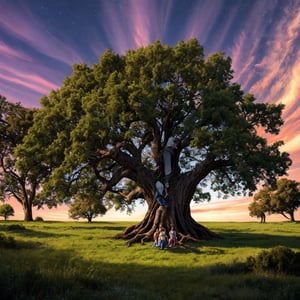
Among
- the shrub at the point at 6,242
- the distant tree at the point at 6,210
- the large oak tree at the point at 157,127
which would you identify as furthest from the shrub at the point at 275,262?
the distant tree at the point at 6,210

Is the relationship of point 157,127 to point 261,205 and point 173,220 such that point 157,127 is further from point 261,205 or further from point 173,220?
point 261,205

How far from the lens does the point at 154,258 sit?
64.4ft

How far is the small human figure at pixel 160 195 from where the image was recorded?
2959cm

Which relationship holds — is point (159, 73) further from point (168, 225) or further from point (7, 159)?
point (7, 159)

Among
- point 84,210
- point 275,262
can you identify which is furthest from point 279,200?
point 275,262

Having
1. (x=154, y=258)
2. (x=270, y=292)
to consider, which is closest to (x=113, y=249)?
(x=154, y=258)

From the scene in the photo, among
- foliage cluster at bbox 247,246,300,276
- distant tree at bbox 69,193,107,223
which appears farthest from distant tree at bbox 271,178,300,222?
foliage cluster at bbox 247,246,300,276

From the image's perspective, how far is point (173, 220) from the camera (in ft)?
95.8

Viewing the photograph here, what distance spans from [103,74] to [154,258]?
20.4m

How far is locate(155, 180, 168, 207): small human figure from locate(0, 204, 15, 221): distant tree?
53.4 m

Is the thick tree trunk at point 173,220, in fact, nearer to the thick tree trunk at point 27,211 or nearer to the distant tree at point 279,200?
the thick tree trunk at point 27,211

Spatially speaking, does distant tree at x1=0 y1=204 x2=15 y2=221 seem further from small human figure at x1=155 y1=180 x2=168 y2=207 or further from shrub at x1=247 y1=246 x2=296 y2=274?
shrub at x1=247 y1=246 x2=296 y2=274

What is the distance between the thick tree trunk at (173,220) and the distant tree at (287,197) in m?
55.7

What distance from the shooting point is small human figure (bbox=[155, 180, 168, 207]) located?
29.6 meters
